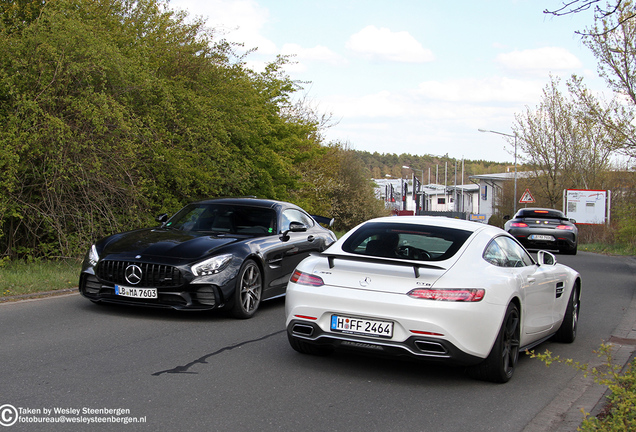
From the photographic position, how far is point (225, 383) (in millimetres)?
5324

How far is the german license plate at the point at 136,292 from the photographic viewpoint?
7.74 meters

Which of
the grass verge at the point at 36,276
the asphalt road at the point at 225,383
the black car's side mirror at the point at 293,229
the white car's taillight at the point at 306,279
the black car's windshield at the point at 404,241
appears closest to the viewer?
the asphalt road at the point at 225,383

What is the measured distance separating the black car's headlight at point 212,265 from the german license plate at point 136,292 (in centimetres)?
54

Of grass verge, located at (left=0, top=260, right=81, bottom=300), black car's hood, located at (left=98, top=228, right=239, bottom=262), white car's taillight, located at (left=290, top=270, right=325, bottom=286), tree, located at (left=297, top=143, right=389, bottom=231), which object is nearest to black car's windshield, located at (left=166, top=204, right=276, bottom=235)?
black car's hood, located at (left=98, top=228, right=239, bottom=262)

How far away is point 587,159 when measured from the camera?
40906mm

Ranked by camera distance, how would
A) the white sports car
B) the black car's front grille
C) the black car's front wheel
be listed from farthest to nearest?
the black car's front wheel, the black car's front grille, the white sports car

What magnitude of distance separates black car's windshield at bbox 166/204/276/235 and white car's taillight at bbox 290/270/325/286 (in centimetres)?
344

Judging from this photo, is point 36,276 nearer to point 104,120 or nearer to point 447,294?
point 104,120

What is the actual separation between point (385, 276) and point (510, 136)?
43234 mm

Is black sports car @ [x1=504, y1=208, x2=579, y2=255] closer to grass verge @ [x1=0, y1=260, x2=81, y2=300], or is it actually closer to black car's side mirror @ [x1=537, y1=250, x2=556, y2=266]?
grass verge @ [x1=0, y1=260, x2=81, y2=300]

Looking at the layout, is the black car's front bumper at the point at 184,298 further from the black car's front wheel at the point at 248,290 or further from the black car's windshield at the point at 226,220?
the black car's windshield at the point at 226,220

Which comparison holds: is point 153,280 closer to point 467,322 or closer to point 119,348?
point 119,348

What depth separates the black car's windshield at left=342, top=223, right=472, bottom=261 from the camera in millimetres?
6137

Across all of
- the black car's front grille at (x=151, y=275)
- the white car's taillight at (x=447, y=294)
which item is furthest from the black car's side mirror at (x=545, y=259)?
the black car's front grille at (x=151, y=275)
